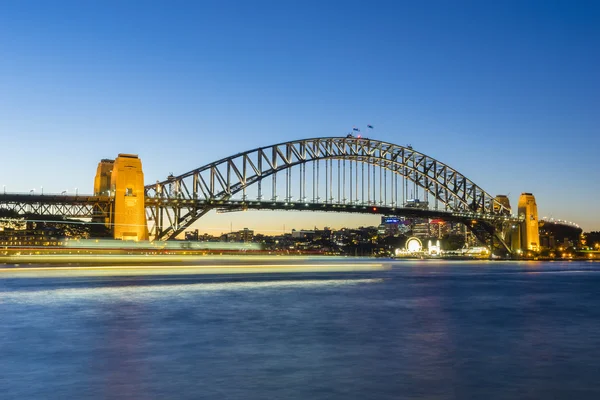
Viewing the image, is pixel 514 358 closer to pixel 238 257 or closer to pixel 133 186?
pixel 238 257

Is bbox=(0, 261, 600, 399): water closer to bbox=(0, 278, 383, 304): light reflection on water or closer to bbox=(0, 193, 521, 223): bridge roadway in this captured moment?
bbox=(0, 278, 383, 304): light reflection on water

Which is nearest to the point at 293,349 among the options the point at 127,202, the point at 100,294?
the point at 100,294

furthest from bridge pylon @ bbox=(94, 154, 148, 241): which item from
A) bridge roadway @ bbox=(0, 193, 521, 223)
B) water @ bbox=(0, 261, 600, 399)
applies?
water @ bbox=(0, 261, 600, 399)

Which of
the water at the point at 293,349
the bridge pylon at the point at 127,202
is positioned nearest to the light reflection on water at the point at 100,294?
the water at the point at 293,349

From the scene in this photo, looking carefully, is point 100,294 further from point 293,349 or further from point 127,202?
point 127,202

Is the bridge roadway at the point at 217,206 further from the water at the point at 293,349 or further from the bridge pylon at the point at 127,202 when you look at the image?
the water at the point at 293,349
